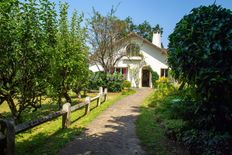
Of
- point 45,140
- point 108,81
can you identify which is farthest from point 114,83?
point 45,140

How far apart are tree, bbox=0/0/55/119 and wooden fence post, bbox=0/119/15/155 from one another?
14.2 feet

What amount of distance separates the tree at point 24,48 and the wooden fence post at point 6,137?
14.2 ft

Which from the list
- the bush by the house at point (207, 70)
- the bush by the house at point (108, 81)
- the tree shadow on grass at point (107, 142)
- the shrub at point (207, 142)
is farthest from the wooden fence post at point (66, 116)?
the bush by the house at point (108, 81)

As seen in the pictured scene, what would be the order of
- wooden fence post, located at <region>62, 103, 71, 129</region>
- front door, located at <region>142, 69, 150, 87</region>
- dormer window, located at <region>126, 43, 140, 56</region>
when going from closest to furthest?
wooden fence post, located at <region>62, 103, 71, 129</region>
dormer window, located at <region>126, 43, 140, 56</region>
front door, located at <region>142, 69, 150, 87</region>

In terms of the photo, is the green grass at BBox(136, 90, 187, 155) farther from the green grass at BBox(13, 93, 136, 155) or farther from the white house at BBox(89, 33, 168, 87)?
the white house at BBox(89, 33, 168, 87)

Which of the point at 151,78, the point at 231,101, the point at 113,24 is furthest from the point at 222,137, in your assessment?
the point at 151,78

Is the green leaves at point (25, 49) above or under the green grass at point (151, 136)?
above

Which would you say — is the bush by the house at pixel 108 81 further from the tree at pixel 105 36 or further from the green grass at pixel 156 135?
the green grass at pixel 156 135

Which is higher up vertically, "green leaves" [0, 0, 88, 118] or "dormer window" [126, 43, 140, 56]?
"dormer window" [126, 43, 140, 56]

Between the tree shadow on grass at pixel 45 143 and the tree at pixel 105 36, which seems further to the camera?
the tree at pixel 105 36

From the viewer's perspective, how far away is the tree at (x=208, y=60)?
6.35 meters

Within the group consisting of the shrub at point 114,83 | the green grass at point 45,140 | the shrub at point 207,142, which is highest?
the shrub at point 114,83

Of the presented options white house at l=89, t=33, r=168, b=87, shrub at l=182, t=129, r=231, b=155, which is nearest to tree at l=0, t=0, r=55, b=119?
shrub at l=182, t=129, r=231, b=155

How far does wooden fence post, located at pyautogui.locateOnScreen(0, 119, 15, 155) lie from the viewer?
5527mm
